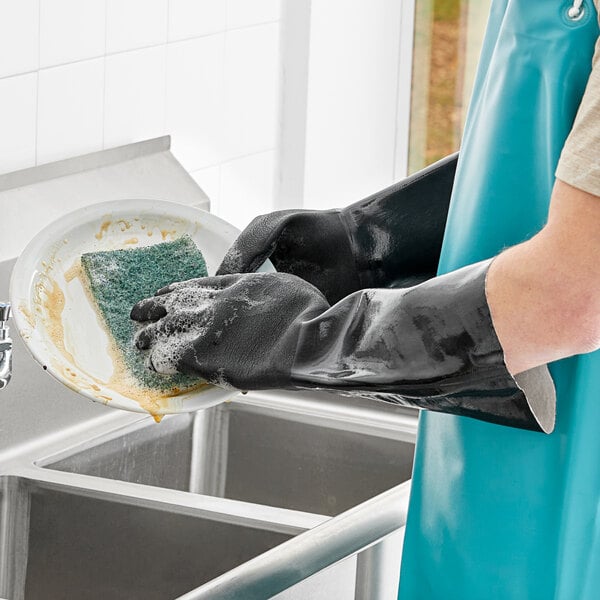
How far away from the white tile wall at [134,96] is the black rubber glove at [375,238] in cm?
59

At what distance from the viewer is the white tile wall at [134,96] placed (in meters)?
1.83

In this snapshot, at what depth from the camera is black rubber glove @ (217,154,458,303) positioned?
1.35 m

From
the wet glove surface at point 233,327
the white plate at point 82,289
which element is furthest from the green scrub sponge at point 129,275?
the wet glove surface at point 233,327

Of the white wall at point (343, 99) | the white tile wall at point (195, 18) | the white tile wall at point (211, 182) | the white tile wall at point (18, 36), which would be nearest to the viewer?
the white tile wall at point (18, 36)

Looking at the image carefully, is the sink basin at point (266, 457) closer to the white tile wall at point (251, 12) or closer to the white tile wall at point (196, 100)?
the white tile wall at point (196, 100)

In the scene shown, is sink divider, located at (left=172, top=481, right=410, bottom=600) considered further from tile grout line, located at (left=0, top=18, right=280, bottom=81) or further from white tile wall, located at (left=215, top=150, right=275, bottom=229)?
white tile wall, located at (left=215, top=150, right=275, bottom=229)

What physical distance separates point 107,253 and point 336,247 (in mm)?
252

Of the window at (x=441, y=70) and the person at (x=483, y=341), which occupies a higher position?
the person at (x=483, y=341)

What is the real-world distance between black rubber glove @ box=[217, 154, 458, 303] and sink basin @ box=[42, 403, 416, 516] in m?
0.42

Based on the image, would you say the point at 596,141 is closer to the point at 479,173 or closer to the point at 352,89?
the point at 479,173

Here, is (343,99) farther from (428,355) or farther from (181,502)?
(428,355)

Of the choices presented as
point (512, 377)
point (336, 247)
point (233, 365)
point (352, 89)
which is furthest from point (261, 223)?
point (352, 89)

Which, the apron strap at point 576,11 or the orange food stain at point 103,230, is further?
the orange food stain at point 103,230

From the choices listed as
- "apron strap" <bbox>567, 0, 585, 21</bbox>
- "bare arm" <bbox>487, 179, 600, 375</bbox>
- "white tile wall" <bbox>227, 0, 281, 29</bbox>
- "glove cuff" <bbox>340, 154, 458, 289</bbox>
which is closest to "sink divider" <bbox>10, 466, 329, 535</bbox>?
"glove cuff" <bbox>340, 154, 458, 289</bbox>
